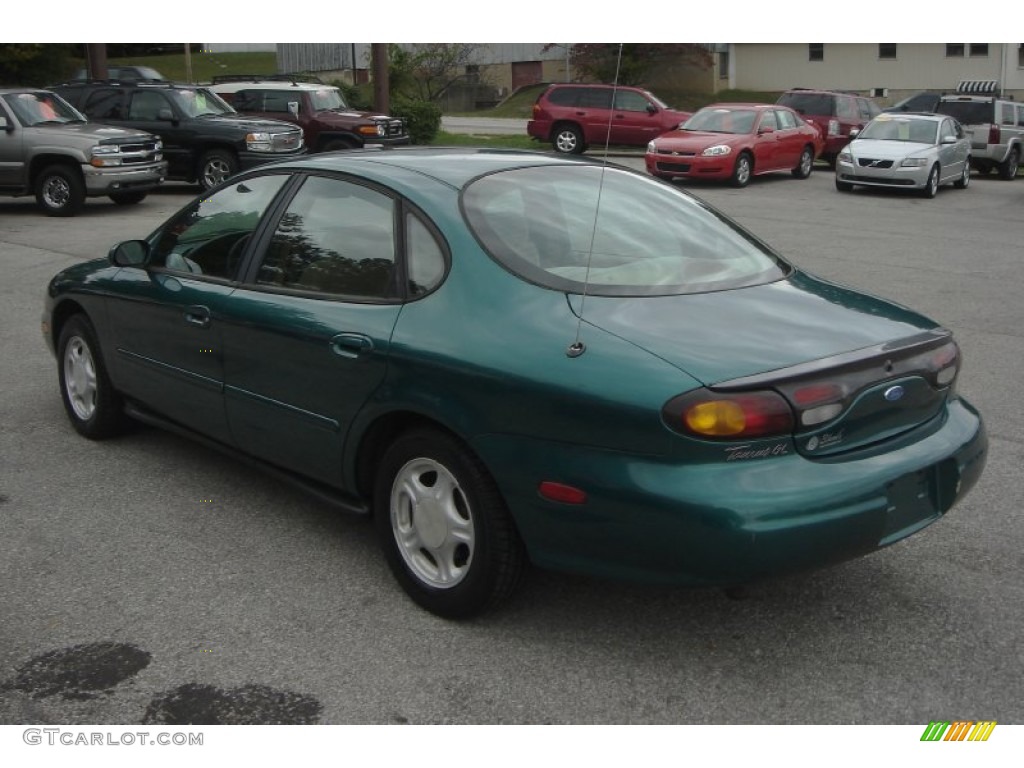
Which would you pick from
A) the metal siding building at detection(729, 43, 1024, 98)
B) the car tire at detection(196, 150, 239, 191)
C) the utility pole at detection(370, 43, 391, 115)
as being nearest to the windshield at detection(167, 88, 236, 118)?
the car tire at detection(196, 150, 239, 191)

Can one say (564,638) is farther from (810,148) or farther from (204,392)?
(810,148)

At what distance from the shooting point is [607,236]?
4.31 metres

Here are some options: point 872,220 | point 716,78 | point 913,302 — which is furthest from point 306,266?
point 716,78

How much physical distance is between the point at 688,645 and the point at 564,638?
0.40 m

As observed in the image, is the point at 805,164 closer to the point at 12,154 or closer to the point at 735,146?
the point at 735,146

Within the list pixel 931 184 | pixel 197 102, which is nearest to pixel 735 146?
pixel 931 184

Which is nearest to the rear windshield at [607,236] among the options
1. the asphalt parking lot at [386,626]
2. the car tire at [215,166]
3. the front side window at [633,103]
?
the asphalt parking lot at [386,626]

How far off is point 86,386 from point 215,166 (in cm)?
1439

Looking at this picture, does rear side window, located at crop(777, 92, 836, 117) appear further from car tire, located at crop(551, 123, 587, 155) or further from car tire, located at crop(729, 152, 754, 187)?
car tire, located at crop(729, 152, 754, 187)

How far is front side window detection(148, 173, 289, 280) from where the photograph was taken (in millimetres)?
4914

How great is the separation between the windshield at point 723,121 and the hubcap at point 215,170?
349 inches

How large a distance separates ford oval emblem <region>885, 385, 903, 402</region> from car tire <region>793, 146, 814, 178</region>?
858 inches
